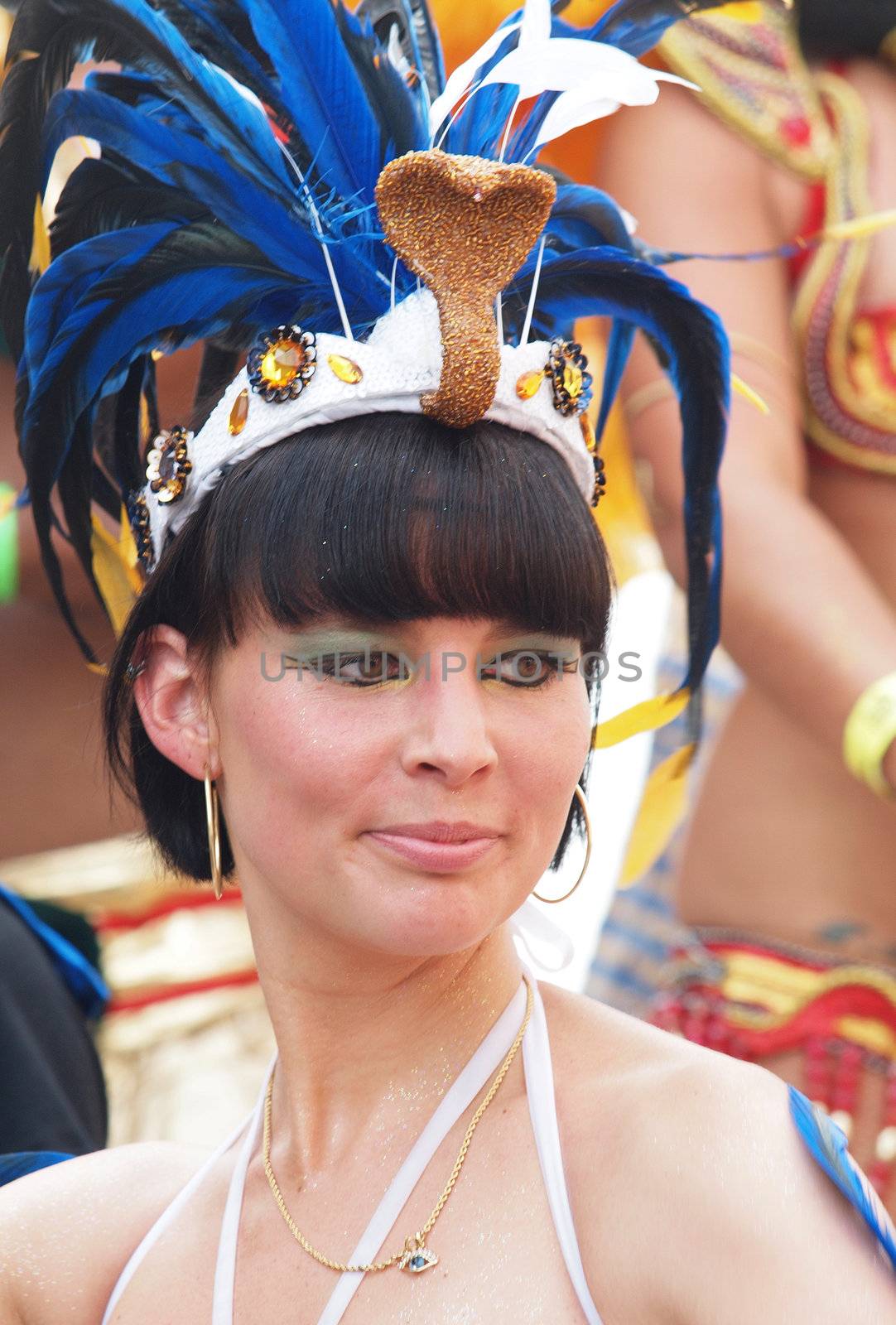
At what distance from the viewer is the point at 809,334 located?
2383 mm

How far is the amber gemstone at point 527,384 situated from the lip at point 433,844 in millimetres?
394

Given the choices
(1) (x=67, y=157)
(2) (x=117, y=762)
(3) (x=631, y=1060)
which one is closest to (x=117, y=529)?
(2) (x=117, y=762)

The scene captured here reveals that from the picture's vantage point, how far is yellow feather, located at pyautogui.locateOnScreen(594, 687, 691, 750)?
1.79 m

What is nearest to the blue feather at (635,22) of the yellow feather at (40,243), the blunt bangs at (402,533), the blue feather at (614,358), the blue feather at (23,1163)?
the blue feather at (614,358)

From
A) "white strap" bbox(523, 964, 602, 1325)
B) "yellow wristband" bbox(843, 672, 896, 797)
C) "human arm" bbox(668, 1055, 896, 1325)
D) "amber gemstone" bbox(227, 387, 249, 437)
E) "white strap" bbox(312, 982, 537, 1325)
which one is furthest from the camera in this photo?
"yellow wristband" bbox(843, 672, 896, 797)

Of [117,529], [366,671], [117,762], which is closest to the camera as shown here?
[366,671]

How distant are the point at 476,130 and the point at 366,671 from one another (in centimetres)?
54

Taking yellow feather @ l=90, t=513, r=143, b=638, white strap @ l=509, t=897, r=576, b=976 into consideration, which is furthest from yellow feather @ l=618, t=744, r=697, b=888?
yellow feather @ l=90, t=513, r=143, b=638

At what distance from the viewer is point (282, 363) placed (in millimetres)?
1362

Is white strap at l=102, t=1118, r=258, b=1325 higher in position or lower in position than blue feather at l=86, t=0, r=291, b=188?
lower

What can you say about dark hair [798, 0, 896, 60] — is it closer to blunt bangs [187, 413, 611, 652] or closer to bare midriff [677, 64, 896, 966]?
bare midriff [677, 64, 896, 966]

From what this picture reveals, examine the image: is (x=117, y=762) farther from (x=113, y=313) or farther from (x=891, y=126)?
(x=891, y=126)

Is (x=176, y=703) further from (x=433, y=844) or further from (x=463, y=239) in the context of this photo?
(x=463, y=239)

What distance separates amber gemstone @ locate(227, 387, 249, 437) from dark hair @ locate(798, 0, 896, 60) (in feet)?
4.85
